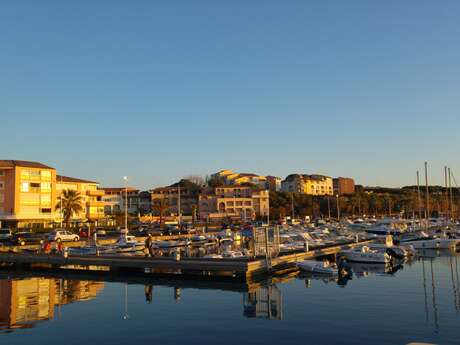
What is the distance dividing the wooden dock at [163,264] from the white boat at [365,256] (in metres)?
2.96

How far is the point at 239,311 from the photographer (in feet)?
76.5

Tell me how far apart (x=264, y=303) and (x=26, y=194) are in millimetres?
80492

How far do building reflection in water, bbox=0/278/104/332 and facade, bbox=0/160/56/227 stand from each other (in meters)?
61.0

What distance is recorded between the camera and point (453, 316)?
834 inches

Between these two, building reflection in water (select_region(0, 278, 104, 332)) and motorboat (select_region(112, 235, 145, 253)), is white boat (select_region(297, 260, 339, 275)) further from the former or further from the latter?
motorboat (select_region(112, 235, 145, 253))

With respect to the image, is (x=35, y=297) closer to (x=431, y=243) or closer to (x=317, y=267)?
(x=317, y=267)

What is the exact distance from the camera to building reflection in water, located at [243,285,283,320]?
22531mm

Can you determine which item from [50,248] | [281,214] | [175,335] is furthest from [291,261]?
[281,214]

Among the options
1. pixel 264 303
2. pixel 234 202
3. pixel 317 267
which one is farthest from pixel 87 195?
pixel 264 303

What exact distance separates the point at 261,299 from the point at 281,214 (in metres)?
125

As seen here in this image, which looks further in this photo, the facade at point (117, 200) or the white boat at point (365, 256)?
the facade at point (117, 200)

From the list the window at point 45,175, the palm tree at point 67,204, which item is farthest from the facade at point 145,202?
the palm tree at point 67,204

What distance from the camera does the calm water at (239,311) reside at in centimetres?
1853

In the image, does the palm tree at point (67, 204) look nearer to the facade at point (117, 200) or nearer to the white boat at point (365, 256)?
the white boat at point (365, 256)
